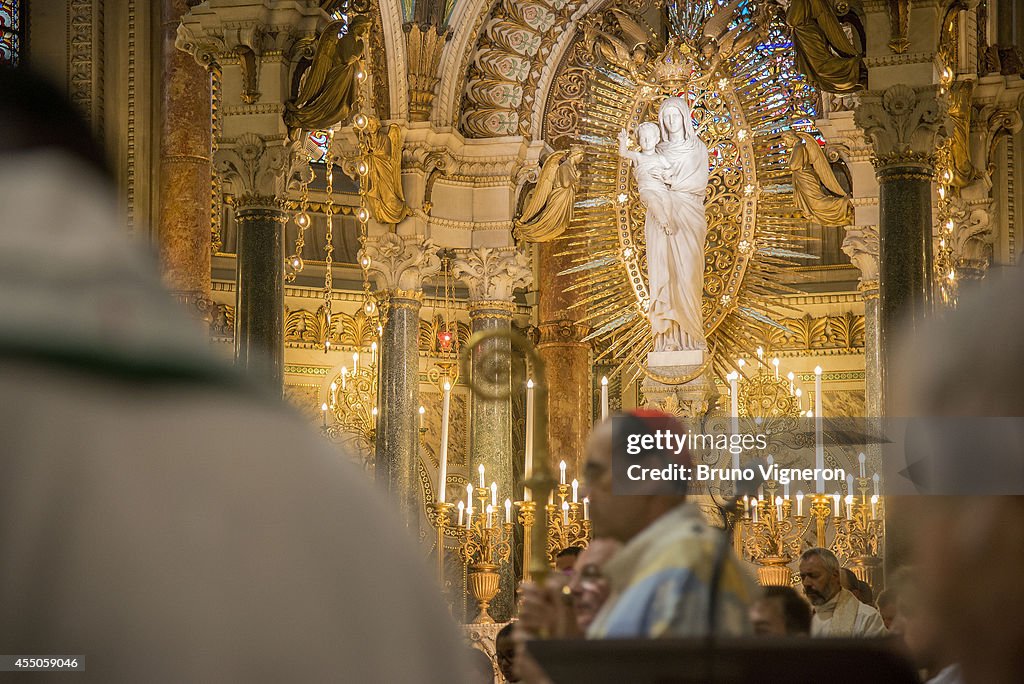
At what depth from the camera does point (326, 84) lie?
30.2 ft

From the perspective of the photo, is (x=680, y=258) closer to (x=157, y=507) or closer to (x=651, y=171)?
(x=651, y=171)

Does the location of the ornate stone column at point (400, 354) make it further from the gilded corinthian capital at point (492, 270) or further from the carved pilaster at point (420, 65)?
the carved pilaster at point (420, 65)

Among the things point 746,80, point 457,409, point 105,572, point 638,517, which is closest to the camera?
point 105,572

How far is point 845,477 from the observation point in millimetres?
8805

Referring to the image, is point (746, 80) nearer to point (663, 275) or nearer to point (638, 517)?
point (663, 275)

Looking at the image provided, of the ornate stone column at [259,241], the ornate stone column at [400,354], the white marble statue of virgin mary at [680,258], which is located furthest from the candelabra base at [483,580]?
the white marble statue of virgin mary at [680,258]

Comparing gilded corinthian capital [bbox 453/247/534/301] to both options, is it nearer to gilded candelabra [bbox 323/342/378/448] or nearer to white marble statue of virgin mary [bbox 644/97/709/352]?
white marble statue of virgin mary [bbox 644/97/709/352]

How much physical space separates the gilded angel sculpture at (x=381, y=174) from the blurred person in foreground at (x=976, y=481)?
10388 millimetres

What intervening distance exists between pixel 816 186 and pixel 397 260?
3527mm

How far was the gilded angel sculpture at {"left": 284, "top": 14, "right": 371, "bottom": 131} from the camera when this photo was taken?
914cm

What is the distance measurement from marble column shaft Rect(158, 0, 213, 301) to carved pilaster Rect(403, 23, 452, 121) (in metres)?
1.61

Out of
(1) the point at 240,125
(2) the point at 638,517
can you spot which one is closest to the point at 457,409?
A: (1) the point at 240,125

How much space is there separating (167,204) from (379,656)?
35.3 feet

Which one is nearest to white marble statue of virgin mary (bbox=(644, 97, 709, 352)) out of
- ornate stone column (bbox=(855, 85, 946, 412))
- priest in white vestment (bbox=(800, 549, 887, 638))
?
ornate stone column (bbox=(855, 85, 946, 412))
